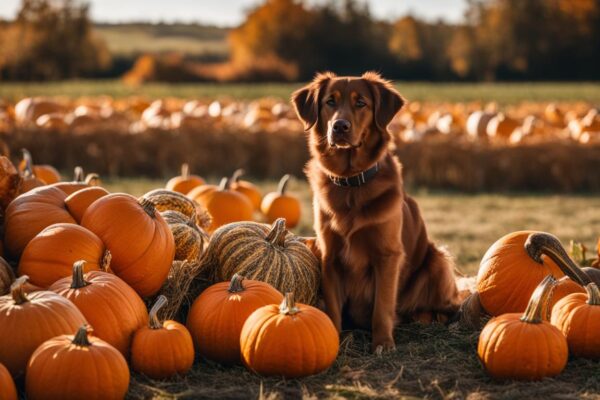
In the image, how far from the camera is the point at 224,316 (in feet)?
13.0

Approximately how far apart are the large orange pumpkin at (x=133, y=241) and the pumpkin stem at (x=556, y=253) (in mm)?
2052

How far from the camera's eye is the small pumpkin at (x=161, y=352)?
3.61 meters

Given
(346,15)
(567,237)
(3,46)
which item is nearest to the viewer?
(567,237)

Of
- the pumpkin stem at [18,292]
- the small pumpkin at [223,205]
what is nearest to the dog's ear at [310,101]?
the pumpkin stem at [18,292]

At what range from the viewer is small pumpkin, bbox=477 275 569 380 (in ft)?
11.8

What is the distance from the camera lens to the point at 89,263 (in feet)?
13.5

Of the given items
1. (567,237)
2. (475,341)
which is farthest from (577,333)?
(567,237)

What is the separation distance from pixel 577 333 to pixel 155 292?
7.29ft

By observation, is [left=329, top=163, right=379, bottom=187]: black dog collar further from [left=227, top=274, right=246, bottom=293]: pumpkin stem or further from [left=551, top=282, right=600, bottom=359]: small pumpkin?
[left=551, top=282, right=600, bottom=359]: small pumpkin

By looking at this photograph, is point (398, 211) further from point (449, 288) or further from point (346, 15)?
point (346, 15)

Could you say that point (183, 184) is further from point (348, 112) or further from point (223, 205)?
point (348, 112)

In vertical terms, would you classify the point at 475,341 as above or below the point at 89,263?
below

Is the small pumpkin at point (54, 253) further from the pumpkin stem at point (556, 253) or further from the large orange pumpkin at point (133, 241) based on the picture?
the pumpkin stem at point (556, 253)

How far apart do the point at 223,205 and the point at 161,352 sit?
3.43 m
